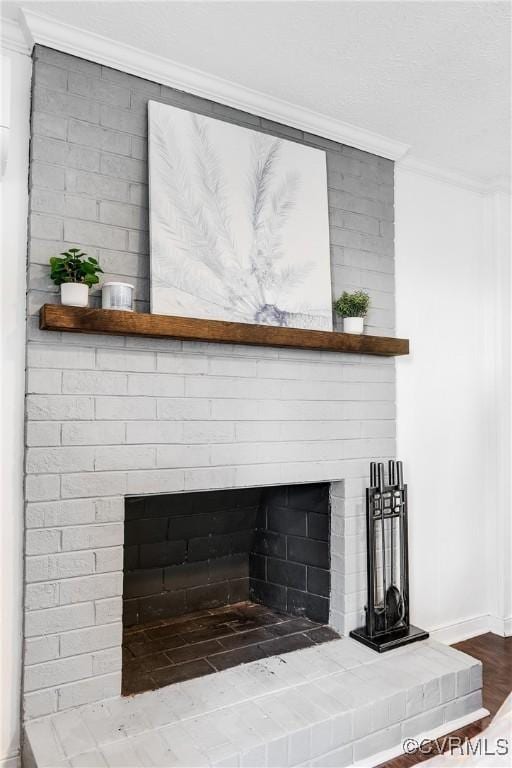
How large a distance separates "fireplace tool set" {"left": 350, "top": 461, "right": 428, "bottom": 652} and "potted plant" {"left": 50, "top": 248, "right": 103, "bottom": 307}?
1438 mm

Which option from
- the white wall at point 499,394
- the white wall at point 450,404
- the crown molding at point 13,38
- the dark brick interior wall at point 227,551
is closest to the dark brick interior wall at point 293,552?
the dark brick interior wall at point 227,551

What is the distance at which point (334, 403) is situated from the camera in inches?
104

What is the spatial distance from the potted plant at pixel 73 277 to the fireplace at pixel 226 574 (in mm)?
958

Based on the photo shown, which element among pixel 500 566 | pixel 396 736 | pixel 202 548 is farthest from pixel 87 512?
pixel 500 566

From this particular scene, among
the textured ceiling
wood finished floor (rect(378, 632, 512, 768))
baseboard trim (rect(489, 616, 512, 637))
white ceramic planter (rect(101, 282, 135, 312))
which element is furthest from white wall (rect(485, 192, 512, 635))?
white ceramic planter (rect(101, 282, 135, 312))

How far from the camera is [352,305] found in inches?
102

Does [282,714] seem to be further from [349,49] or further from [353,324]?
[349,49]

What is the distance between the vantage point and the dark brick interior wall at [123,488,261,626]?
2666 millimetres

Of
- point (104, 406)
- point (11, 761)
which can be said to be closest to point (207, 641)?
point (11, 761)

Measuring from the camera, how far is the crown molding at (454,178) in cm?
300

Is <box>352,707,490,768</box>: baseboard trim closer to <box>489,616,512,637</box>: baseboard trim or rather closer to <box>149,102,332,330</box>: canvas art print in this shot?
<box>489,616,512,637</box>: baseboard trim

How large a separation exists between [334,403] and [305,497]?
0.52 meters

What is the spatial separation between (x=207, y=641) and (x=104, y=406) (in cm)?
119

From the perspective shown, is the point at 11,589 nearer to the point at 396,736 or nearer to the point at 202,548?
the point at 202,548
